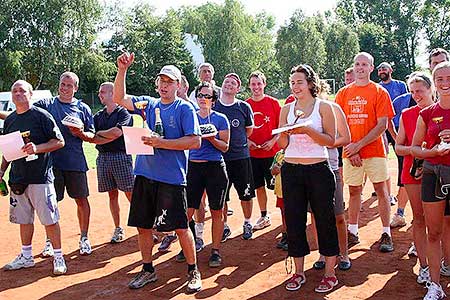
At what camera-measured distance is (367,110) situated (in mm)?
6078

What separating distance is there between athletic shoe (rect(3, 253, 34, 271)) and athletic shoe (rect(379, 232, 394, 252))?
394 centimetres

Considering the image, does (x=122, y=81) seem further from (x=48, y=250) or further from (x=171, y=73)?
(x=48, y=250)

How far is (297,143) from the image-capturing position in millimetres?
4984

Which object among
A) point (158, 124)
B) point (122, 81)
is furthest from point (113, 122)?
point (158, 124)

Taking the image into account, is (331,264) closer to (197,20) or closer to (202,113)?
(202,113)

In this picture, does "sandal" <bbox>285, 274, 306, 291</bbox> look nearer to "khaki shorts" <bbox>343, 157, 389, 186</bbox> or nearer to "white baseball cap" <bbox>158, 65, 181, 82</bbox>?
"khaki shorts" <bbox>343, 157, 389, 186</bbox>

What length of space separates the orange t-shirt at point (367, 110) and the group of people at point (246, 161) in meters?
0.01

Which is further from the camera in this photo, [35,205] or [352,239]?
[352,239]

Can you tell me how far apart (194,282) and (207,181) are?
122cm

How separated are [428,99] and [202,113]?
7.54ft

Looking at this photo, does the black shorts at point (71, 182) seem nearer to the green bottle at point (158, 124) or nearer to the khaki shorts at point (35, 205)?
the khaki shorts at point (35, 205)

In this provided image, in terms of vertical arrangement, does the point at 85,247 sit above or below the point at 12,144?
below

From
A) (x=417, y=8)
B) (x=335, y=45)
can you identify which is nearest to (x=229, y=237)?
(x=335, y=45)

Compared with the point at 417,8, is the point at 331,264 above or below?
below
